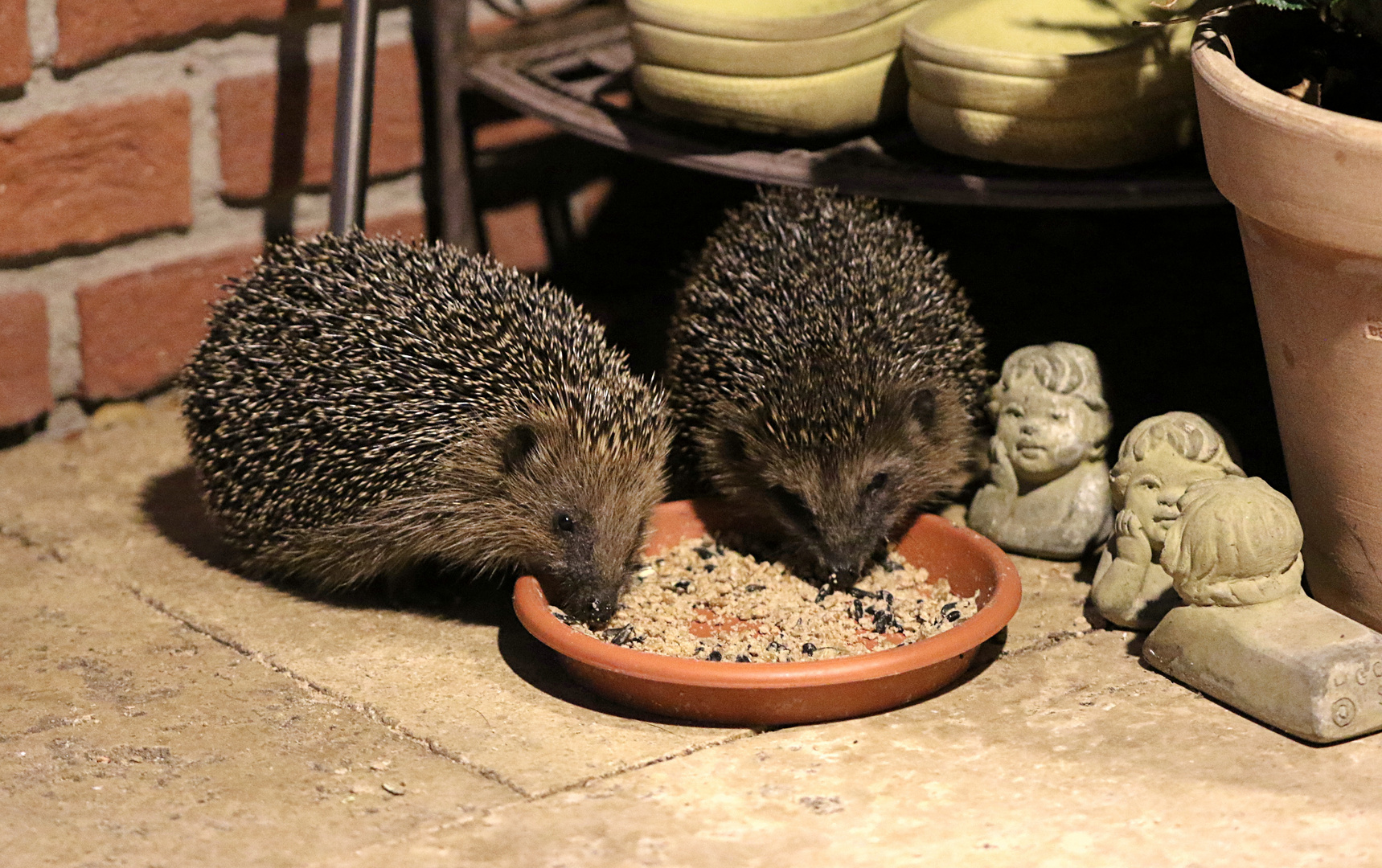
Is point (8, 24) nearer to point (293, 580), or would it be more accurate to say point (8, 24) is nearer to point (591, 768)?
point (293, 580)

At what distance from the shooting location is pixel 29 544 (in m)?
4.38

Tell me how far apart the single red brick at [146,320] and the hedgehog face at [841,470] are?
186 centimetres

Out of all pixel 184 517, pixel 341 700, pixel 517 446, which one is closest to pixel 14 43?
pixel 184 517

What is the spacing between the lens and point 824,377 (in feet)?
13.1

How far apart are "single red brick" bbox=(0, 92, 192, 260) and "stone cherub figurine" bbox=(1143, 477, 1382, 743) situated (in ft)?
10.4

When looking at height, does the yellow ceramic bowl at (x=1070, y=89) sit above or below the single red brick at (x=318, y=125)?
above

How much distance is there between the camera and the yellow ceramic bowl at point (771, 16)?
4199mm

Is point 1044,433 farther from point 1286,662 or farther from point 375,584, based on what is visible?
point 375,584

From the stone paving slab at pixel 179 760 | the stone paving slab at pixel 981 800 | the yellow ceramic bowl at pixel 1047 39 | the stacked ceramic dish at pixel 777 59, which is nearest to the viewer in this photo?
the stone paving slab at pixel 981 800

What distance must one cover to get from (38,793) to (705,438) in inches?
73.7

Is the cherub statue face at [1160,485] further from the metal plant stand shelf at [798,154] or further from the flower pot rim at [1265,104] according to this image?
the flower pot rim at [1265,104]

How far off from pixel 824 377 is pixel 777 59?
0.89 m

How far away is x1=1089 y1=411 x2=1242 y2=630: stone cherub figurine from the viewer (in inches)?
145

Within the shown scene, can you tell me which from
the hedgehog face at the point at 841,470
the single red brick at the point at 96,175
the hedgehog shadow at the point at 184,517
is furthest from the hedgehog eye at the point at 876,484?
the single red brick at the point at 96,175
